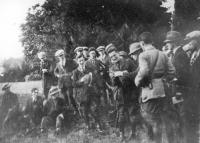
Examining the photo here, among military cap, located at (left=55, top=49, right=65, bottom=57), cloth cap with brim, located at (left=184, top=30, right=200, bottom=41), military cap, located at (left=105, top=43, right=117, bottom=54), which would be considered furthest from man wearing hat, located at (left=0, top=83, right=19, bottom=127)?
cloth cap with brim, located at (left=184, top=30, right=200, bottom=41)

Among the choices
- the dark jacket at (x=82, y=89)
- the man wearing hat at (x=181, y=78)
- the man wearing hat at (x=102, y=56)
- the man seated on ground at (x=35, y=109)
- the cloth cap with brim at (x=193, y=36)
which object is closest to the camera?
the man wearing hat at (x=181, y=78)

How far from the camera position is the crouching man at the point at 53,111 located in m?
6.54

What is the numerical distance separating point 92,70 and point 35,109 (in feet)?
4.50

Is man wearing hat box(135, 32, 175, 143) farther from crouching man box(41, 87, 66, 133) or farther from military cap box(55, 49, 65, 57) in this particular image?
military cap box(55, 49, 65, 57)

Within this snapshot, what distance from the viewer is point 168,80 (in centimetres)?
486

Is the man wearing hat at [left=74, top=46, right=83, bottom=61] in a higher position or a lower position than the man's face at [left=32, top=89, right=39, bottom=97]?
higher

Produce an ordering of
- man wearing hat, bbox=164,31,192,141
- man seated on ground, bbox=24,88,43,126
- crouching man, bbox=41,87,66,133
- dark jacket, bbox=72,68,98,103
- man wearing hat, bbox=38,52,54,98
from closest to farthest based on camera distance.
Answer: man wearing hat, bbox=164,31,192,141
dark jacket, bbox=72,68,98,103
crouching man, bbox=41,87,66,133
man seated on ground, bbox=24,88,43,126
man wearing hat, bbox=38,52,54,98

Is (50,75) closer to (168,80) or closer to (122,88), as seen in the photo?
(122,88)

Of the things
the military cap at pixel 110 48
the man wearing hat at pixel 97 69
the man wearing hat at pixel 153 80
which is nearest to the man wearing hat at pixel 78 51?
the man wearing hat at pixel 97 69

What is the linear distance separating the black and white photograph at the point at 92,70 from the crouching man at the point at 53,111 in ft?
0.06

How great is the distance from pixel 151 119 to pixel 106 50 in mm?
2279

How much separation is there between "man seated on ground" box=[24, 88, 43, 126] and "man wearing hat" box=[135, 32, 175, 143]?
271 centimetres

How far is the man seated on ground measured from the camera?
680 centimetres

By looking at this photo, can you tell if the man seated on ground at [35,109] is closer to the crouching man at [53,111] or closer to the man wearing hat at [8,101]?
the crouching man at [53,111]
